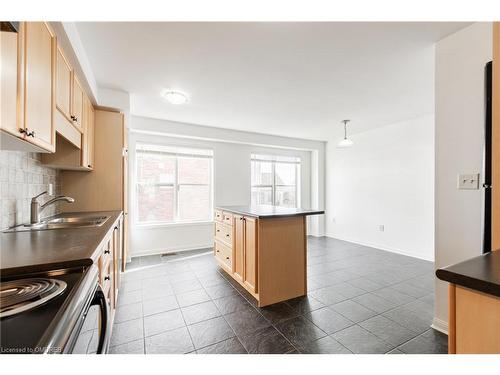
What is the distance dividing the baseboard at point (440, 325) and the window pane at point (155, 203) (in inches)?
158

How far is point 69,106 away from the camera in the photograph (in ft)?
5.81

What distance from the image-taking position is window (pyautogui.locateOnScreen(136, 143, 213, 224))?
4.17 metres

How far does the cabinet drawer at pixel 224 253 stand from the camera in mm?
2990

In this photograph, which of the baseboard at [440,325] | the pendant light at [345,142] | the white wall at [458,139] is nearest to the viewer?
the white wall at [458,139]

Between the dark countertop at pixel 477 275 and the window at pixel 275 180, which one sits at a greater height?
the window at pixel 275 180

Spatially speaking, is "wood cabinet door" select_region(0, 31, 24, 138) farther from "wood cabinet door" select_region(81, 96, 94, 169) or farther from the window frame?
the window frame

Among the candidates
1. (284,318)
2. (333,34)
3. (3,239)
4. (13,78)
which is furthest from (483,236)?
(3,239)

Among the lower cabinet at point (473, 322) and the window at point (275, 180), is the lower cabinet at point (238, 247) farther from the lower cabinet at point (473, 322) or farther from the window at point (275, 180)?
the window at point (275, 180)

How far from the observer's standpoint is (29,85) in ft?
3.69

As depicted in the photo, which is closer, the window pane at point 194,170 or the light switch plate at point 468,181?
the light switch plate at point 468,181

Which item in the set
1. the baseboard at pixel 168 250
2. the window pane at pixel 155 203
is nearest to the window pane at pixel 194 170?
the window pane at pixel 155 203

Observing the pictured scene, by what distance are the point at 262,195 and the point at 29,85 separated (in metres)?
4.64

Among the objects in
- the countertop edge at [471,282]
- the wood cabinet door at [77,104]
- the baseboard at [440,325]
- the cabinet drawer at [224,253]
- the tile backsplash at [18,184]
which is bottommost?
the baseboard at [440,325]

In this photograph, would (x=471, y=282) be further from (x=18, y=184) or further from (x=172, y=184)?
(x=172, y=184)
